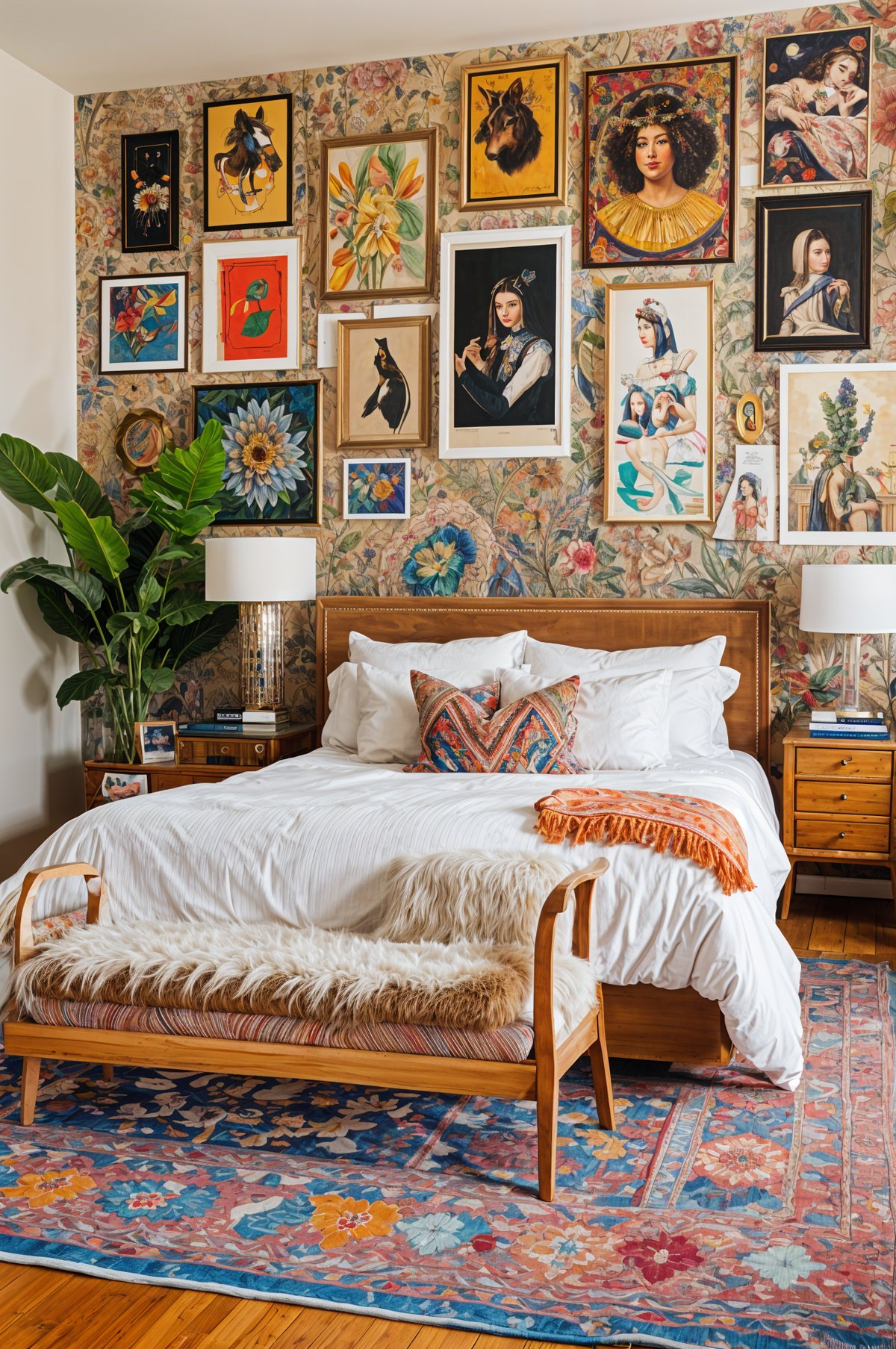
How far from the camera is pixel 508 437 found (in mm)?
4863

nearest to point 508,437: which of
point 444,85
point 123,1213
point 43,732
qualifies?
point 444,85

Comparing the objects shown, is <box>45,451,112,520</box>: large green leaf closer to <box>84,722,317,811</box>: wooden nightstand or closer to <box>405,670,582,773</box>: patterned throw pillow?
<box>84,722,317,811</box>: wooden nightstand

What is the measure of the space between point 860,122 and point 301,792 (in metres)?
3.15

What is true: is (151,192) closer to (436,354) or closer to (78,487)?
(78,487)

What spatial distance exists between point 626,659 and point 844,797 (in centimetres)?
89

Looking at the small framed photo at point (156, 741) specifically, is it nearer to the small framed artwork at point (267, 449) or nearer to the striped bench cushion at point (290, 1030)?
the small framed artwork at point (267, 449)

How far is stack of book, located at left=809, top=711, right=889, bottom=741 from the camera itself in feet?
13.8

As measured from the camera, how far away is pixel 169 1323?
1.99 m

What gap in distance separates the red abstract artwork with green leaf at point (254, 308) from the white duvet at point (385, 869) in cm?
230

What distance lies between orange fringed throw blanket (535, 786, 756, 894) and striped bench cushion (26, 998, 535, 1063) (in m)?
0.68

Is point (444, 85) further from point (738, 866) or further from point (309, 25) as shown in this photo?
point (738, 866)

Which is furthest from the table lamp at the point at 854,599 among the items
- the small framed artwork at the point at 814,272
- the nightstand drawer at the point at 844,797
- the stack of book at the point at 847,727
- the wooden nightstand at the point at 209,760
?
the wooden nightstand at the point at 209,760

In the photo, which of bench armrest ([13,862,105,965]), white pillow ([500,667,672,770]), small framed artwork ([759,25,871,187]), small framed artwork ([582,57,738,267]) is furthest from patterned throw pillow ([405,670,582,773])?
small framed artwork ([759,25,871,187])

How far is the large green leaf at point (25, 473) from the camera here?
4.75m
